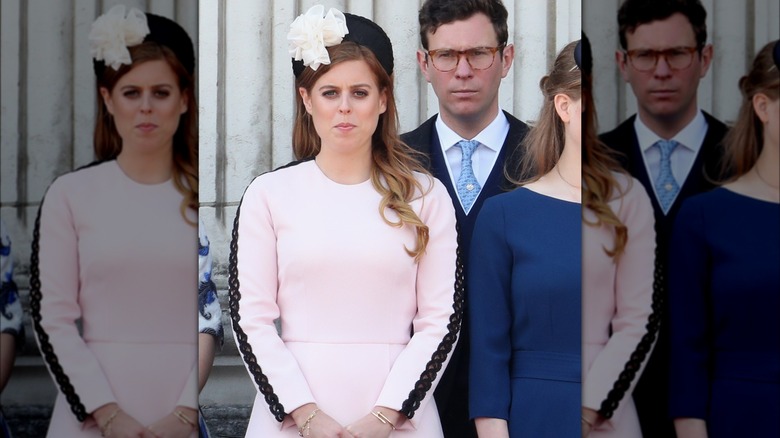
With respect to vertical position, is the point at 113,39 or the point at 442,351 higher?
the point at 113,39

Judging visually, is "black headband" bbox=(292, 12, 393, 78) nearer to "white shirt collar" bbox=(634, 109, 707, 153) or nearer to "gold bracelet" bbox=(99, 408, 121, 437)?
"white shirt collar" bbox=(634, 109, 707, 153)

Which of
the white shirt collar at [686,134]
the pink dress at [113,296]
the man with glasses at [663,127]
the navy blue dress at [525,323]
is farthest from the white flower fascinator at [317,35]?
the white shirt collar at [686,134]

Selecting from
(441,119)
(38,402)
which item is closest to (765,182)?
(441,119)

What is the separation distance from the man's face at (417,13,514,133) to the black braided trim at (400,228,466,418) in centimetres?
55

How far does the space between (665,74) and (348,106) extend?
1.22 meters

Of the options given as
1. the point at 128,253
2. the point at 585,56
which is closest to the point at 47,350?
the point at 128,253

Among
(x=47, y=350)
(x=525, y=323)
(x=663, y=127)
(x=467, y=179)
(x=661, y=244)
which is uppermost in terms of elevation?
(x=663, y=127)

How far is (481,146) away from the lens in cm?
443

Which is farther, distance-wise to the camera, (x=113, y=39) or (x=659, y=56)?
(x=113, y=39)

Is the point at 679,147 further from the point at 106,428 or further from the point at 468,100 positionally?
the point at 106,428

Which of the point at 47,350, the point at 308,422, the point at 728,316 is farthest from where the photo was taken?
the point at 47,350

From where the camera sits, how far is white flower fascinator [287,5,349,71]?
4.27 m

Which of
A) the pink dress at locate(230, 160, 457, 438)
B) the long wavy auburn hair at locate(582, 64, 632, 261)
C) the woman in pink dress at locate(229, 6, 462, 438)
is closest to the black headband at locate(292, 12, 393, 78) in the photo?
the woman in pink dress at locate(229, 6, 462, 438)

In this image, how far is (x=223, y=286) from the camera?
4480 millimetres
